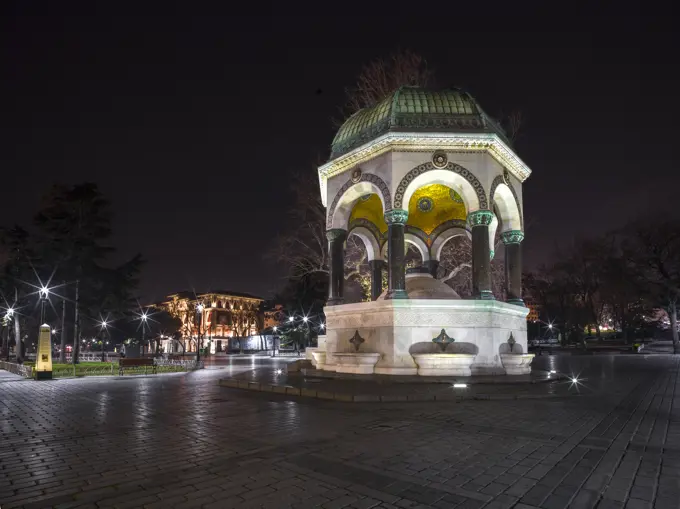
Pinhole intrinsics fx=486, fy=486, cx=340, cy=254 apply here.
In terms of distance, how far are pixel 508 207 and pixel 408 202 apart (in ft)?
12.2

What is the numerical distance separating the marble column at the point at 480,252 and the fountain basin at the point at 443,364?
2.05 metres

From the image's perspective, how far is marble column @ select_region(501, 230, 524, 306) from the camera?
15461 mm

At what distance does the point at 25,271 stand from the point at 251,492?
122ft

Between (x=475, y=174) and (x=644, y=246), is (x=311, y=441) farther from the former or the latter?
(x=644, y=246)

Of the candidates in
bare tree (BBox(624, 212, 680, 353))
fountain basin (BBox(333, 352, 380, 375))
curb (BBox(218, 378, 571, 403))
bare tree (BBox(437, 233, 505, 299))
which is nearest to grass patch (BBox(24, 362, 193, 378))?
fountain basin (BBox(333, 352, 380, 375))

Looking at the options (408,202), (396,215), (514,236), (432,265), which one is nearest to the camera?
(396,215)

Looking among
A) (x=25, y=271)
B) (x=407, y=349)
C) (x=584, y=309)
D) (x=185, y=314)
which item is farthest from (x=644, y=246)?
(x=185, y=314)

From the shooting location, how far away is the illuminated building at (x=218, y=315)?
11700 cm

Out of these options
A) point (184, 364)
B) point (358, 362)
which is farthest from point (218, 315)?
point (358, 362)

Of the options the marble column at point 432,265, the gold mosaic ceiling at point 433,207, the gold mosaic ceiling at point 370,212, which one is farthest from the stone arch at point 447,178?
the marble column at point 432,265

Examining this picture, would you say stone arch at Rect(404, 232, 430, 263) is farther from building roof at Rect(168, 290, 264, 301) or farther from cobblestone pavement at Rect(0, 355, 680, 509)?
building roof at Rect(168, 290, 264, 301)

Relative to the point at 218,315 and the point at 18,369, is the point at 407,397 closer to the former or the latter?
the point at 18,369

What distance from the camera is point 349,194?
50.3ft

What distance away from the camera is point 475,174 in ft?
44.5
